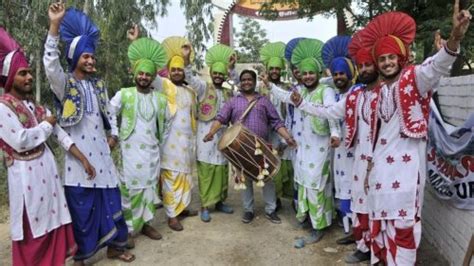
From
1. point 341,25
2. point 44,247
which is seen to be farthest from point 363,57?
point 341,25

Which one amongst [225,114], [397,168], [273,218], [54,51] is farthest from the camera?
[273,218]

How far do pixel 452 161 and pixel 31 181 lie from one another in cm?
343

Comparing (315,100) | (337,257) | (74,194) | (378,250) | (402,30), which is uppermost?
(402,30)

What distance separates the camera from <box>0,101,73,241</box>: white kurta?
344cm

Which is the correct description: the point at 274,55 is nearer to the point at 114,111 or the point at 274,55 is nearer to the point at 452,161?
the point at 114,111

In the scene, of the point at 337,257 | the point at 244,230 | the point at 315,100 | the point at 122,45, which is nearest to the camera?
the point at 337,257

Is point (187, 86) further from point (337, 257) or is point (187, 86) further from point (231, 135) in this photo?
point (337, 257)

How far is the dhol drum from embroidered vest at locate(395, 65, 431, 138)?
180 centimetres

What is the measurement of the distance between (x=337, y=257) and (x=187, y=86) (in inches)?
104

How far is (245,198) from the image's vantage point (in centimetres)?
563

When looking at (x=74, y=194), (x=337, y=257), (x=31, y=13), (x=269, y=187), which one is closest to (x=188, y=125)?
(x=269, y=187)

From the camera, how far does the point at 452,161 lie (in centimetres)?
370

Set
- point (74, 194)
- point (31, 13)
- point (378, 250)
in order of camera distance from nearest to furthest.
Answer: point (378, 250) < point (74, 194) < point (31, 13)

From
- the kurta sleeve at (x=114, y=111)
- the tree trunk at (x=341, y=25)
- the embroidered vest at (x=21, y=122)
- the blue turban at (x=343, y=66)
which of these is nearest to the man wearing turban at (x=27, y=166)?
the embroidered vest at (x=21, y=122)
